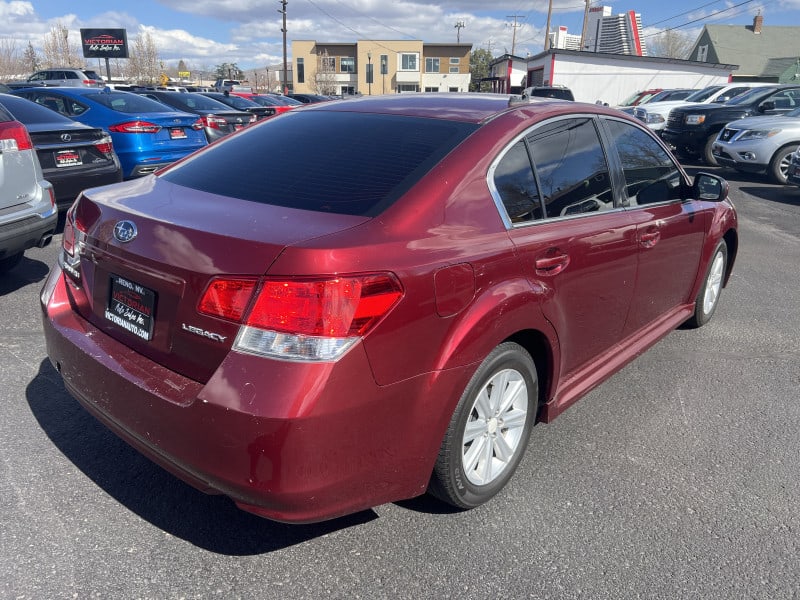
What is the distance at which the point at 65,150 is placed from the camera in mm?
6672

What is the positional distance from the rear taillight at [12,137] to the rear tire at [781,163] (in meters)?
12.6

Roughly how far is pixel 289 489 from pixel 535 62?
44975 millimetres

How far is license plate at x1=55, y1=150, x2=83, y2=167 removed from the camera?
6.61 metres

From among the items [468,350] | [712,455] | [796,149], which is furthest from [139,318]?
[796,149]

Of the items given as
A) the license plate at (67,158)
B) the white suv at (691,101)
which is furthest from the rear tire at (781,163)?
the license plate at (67,158)

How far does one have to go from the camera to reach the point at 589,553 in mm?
2527

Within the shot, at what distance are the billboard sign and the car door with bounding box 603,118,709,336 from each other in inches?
2213

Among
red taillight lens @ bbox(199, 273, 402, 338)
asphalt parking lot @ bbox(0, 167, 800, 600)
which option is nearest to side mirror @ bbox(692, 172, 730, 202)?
asphalt parking lot @ bbox(0, 167, 800, 600)

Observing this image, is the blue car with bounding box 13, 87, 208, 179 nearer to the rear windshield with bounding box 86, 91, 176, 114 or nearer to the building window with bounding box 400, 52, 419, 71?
the rear windshield with bounding box 86, 91, 176, 114

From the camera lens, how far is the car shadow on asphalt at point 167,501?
2.55 metres

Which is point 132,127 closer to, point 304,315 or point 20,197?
point 20,197

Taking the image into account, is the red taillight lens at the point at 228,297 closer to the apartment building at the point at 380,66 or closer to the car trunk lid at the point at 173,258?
the car trunk lid at the point at 173,258

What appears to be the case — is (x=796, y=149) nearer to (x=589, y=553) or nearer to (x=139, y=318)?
(x=589, y=553)

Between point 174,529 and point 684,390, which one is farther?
point 684,390
